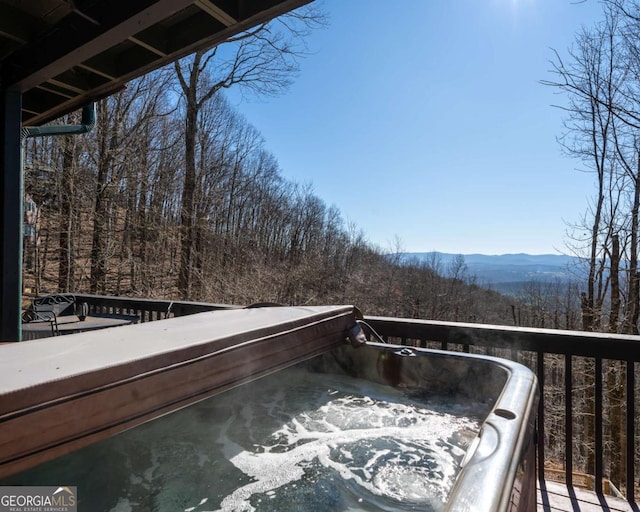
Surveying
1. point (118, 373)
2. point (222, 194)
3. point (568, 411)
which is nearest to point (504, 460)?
point (118, 373)

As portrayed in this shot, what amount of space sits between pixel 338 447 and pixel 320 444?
0.07 m

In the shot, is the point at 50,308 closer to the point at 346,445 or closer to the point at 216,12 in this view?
the point at 216,12

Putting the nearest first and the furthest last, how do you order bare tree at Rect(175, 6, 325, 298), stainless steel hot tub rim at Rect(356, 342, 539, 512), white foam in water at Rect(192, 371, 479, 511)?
1. stainless steel hot tub rim at Rect(356, 342, 539, 512)
2. white foam in water at Rect(192, 371, 479, 511)
3. bare tree at Rect(175, 6, 325, 298)

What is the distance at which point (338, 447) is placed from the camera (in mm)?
1467

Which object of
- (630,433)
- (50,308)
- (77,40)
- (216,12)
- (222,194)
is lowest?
(630,433)

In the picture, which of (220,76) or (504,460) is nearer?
(504,460)

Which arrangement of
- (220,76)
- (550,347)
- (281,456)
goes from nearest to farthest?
(281,456) → (550,347) → (220,76)

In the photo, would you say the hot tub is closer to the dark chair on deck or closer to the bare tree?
the dark chair on deck

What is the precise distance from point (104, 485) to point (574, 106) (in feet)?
26.4

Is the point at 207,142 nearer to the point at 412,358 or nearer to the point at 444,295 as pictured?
the point at 412,358

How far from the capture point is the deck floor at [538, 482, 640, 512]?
1628mm

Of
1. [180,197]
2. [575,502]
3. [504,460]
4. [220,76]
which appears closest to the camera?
[504,460]

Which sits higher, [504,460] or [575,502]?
[504,460]

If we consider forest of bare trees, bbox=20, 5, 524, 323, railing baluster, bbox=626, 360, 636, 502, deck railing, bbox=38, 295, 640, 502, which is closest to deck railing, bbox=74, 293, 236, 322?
deck railing, bbox=38, 295, 640, 502
